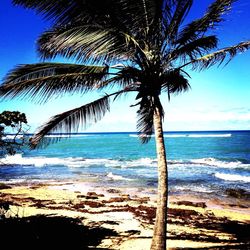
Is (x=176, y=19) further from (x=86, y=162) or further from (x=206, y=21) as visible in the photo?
(x=86, y=162)

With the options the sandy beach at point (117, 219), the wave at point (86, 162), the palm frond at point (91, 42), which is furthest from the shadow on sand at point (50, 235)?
the wave at point (86, 162)

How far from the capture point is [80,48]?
20.4ft

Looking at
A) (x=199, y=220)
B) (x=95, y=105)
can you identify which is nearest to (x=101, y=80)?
(x=95, y=105)

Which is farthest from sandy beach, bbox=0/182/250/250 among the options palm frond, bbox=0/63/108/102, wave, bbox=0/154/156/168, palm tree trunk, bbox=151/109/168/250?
wave, bbox=0/154/156/168

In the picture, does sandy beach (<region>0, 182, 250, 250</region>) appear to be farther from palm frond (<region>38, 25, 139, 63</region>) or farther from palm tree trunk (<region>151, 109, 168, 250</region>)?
palm frond (<region>38, 25, 139, 63</region>)

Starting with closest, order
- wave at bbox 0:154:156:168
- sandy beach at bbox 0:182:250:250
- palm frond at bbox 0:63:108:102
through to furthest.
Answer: palm frond at bbox 0:63:108:102, sandy beach at bbox 0:182:250:250, wave at bbox 0:154:156:168

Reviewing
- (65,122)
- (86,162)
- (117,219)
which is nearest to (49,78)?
(65,122)

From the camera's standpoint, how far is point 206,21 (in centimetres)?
693

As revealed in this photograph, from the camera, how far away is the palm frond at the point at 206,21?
21.7ft

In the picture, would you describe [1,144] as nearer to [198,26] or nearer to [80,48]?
[80,48]

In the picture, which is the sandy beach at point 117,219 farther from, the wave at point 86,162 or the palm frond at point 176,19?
the wave at point 86,162

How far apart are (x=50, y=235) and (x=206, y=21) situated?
272 inches

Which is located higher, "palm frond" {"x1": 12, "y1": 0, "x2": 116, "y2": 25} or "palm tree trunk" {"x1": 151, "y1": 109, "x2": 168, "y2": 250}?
"palm frond" {"x1": 12, "y1": 0, "x2": 116, "y2": 25}

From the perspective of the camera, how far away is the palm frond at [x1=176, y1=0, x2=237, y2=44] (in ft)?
21.7
